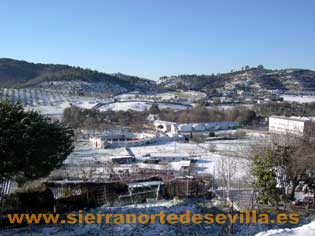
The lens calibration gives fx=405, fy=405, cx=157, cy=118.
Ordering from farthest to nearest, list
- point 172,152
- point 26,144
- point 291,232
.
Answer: point 172,152, point 26,144, point 291,232

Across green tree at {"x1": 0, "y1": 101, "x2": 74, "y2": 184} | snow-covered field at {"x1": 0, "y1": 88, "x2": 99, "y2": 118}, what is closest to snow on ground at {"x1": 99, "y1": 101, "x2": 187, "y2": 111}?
snow-covered field at {"x1": 0, "y1": 88, "x2": 99, "y2": 118}

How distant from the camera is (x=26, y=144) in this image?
6.12 metres

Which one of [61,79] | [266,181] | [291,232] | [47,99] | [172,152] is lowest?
[172,152]

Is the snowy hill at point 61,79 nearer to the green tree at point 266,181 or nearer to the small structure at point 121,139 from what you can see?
the small structure at point 121,139

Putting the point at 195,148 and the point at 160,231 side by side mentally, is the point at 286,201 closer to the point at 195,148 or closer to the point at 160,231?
the point at 160,231

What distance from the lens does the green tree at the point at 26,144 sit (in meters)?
6.00

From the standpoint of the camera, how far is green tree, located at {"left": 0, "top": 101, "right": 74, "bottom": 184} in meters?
6.00

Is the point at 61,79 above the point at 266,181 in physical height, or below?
above

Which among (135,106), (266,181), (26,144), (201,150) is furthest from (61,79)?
(26,144)

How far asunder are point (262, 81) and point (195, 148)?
91028mm

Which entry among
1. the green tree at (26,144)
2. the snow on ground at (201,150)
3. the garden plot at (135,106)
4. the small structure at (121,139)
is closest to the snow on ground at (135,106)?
the garden plot at (135,106)

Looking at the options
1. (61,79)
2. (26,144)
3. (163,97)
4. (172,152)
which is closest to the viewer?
(26,144)

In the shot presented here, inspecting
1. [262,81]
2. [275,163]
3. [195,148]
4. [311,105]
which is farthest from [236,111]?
[262,81]

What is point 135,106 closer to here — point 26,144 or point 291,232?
point 26,144
